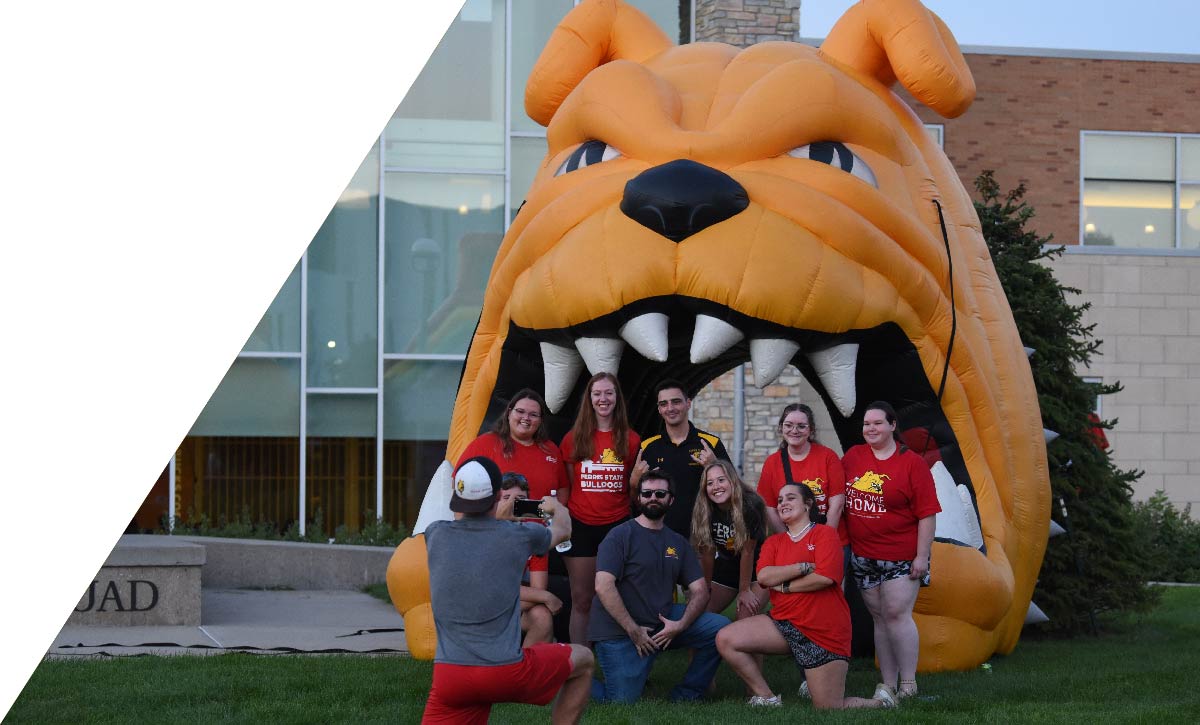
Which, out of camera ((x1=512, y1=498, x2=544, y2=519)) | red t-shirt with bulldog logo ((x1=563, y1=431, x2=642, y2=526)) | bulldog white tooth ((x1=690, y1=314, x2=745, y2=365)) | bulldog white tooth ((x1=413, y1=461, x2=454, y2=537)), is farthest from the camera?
bulldog white tooth ((x1=413, y1=461, x2=454, y2=537))

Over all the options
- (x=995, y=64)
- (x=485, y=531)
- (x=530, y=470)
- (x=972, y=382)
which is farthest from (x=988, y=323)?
(x=995, y=64)

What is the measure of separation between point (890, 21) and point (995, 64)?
384 inches

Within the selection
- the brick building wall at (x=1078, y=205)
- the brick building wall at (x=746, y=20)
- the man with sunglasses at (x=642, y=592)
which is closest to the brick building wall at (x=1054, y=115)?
the brick building wall at (x=1078, y=205)

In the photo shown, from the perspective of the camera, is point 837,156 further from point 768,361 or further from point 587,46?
point 587,46

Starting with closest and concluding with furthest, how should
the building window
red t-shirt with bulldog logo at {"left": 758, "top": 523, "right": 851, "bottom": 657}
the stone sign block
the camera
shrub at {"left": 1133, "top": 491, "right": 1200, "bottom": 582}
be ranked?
red t-shirt with bulldog logo at {"left": 758, "top": 523, "right": 851, "bottom": 657}
the camera
the stone sign block
shrub at {"left": 1133, "top": 491, "right": 1200, "bottom": 582}
the building window

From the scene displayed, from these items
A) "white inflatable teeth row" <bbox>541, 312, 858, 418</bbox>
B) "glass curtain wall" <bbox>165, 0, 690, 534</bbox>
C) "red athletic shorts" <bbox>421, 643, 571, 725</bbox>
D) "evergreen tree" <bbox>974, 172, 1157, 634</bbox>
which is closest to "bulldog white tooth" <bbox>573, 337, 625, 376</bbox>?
"white inflatable teeth row" <bbox>541, 312, 858, 418</bbox>

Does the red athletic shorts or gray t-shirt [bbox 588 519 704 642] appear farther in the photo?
gray t-shirt [bbox 588 519 704 642]

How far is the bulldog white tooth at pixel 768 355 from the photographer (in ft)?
17.9

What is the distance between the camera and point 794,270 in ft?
17.5

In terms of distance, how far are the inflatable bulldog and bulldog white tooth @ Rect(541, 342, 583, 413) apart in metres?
0.01

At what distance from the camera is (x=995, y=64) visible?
50.2ft

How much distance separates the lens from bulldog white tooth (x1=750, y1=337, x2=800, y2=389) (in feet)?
17.9

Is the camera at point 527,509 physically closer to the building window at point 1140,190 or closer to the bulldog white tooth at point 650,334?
the bulldog white tooth at point 650,334

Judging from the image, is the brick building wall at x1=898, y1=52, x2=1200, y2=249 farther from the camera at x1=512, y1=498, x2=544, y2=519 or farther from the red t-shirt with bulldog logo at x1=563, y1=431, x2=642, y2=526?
the camera at x1=512, y1=498, x2=544, y2=519
